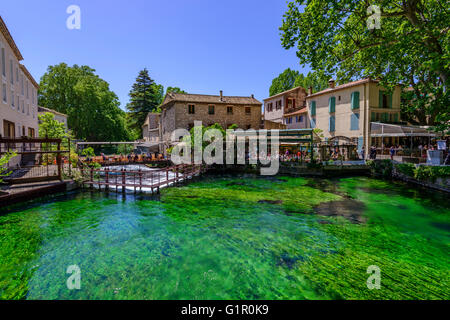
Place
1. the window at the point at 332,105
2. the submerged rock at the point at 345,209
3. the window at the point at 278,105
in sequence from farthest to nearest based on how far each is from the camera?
the window at the point at 278,105 < the window at the point at 332,105 < the submerged rock at the point at 345,209

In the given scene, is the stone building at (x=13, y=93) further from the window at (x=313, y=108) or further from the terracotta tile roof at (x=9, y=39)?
the window at (x=313, y=108)

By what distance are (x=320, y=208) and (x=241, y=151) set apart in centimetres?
1304

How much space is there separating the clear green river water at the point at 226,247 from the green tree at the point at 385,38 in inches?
228

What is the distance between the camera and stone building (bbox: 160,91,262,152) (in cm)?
2988

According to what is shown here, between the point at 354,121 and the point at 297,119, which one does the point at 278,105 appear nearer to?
the point at 297,119

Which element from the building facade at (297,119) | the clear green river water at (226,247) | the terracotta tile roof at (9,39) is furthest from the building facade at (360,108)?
the terracotta tile roof at (9,39)

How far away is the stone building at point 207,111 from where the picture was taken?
29875mm

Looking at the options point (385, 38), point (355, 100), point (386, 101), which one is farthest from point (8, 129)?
point (386, 101)

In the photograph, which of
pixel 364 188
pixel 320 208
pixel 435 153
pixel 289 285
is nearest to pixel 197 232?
pixel 289 285

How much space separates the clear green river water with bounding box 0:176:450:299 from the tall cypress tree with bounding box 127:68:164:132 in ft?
137

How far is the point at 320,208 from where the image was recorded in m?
11.8

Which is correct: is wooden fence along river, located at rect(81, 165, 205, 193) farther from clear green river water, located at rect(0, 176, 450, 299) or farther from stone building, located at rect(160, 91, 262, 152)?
stone building, located at rect(160, 91, 262, 152)

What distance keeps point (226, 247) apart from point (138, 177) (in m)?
13.5
